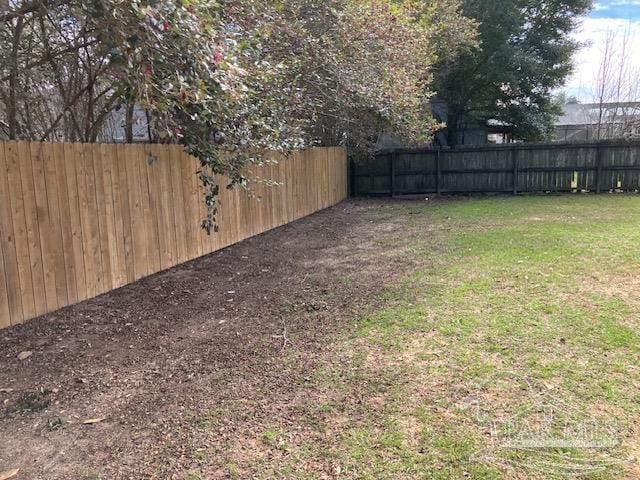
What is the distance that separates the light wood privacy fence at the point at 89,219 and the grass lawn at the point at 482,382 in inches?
95.5

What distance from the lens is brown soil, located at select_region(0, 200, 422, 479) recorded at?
250 cm

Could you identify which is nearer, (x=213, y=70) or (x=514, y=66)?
(x=213, y=70)

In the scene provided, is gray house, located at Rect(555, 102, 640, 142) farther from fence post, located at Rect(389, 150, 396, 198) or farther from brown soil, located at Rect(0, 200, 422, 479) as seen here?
brown soil, located at Rect(0, 200, 422, 479)

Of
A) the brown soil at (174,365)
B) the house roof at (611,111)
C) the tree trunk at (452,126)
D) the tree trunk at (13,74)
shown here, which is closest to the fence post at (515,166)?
the tree trunk at (452,126)

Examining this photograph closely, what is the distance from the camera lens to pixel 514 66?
15.4 m

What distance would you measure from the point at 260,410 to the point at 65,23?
4.60 meters

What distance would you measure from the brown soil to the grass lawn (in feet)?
0.59

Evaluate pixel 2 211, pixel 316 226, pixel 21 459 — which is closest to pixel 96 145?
pixel 2 211

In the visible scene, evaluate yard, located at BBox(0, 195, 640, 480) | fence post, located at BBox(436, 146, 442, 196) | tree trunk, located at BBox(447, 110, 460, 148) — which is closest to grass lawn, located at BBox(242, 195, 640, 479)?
yard, located at BBox(0, 195, 640, 480)

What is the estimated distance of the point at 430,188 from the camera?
1497 centimetres

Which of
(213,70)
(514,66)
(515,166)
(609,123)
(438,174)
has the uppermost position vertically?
(514,66)

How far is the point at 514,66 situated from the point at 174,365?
49.4 ft

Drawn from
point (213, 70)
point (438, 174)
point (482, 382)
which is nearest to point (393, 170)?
point (438, 174)

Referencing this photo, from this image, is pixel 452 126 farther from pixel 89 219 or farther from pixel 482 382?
pixel 482 382
